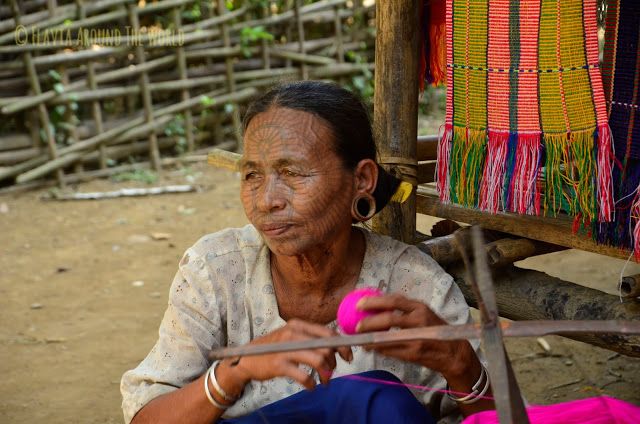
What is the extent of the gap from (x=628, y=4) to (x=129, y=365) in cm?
286

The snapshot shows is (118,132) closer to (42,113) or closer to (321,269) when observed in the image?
(42,113)

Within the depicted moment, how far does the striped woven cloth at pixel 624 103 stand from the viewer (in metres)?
2.12

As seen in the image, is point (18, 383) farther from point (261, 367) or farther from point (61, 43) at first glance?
point (61, 43)

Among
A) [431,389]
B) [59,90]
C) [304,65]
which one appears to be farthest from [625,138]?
[304,65]

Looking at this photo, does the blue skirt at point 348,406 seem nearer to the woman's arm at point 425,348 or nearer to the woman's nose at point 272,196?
the woman's arm at point 425,348

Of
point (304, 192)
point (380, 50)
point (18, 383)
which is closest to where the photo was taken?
point (304, 192)

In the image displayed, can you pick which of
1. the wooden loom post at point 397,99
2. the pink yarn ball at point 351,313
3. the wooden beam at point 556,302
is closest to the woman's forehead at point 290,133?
the pink yarn ball at point 351,313

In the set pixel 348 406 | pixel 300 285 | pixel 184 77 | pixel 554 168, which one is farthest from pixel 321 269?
pixel 184 77

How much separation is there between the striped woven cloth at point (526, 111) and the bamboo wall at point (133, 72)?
4.22 m

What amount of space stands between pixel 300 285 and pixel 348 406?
37cm

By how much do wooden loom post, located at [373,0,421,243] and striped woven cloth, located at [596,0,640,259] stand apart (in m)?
0.69

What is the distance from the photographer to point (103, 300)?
4898 mm

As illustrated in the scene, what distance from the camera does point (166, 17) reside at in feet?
26.1

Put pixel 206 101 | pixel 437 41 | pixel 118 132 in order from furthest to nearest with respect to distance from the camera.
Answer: pixel 206 101
pixel 118 132
pixel 437 41
